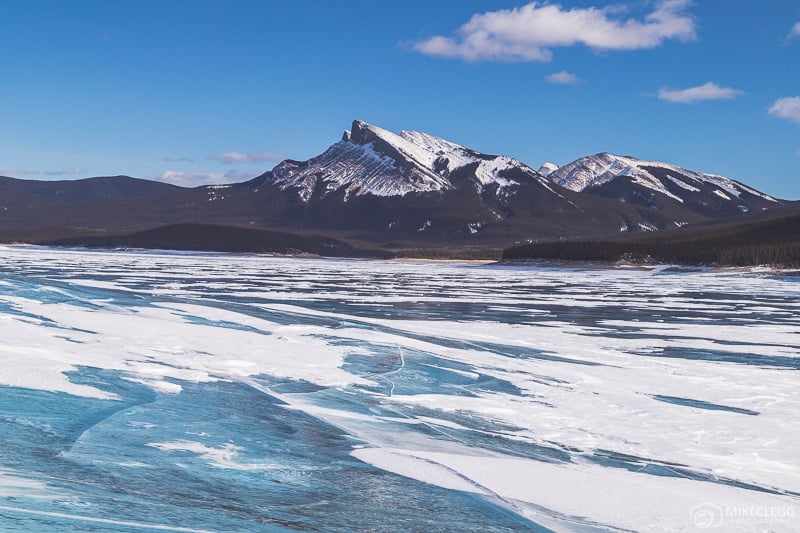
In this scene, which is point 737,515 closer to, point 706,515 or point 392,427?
point 706,515

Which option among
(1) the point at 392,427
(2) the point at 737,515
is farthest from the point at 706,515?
(1) the point at 392,427

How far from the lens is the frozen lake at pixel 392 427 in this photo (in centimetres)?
930

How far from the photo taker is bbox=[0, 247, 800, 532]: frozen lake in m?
9.30

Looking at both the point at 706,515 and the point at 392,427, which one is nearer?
the point at 706,515

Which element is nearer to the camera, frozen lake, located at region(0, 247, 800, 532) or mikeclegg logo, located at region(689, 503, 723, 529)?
mikeclegg logo, located at region(689, 503, 723, 529)

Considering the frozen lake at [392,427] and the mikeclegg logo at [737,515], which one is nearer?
the mikeclegg logo at [737,515]

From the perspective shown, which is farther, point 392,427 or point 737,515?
point 392,427

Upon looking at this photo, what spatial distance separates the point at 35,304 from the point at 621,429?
88.8 ft

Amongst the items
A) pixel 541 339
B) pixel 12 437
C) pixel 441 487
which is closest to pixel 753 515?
pixel 441 487

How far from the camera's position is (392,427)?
1348 centimetres

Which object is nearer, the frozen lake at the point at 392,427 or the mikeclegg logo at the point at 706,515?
the mikeclegg logo at the point at 706,515

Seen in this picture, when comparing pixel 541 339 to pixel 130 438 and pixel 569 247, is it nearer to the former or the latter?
pixel 130 438

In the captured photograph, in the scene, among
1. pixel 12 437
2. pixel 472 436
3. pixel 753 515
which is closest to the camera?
pixel 753 515

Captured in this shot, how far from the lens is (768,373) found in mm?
18578
